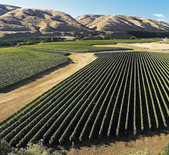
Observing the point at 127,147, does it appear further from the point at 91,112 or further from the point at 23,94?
the point at 23,94

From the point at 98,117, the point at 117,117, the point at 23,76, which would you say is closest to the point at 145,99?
the point at 117,117

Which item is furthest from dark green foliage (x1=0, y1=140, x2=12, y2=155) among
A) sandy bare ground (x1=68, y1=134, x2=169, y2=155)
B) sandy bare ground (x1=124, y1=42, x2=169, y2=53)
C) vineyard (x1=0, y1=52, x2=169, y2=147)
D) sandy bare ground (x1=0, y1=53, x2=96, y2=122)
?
sandy bare ground (x1=124, y1=42, x2=169, y2=53)

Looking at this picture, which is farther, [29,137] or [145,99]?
[145,99]

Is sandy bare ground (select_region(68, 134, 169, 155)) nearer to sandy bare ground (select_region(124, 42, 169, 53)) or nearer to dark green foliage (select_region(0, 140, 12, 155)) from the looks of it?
dark green foliage (select_region(0, 140, 12, 155))

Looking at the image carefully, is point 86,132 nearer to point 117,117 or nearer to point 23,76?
point 117,117

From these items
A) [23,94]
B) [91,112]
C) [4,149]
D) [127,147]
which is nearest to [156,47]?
[23,94]

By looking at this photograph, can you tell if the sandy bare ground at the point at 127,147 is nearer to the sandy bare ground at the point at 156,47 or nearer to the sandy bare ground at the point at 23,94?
the sandy bare ground at the point at 23,94

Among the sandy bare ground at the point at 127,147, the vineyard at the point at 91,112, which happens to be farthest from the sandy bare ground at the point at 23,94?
the sandy bare ground at the point at 127,147
